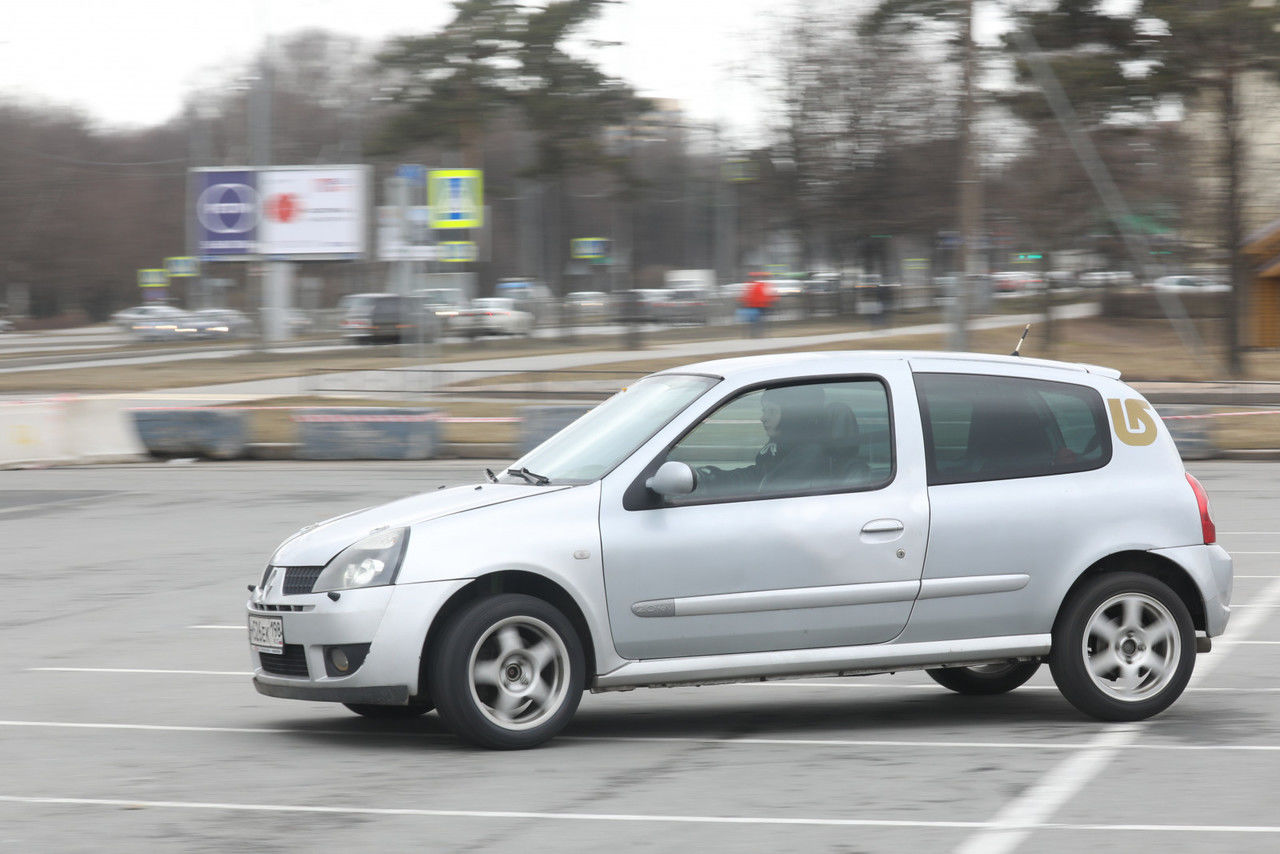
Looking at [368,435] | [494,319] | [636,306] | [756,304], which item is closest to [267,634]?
[368,435]

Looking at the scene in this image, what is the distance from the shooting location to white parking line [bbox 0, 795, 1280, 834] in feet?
17.4

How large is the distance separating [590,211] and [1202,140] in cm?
5468

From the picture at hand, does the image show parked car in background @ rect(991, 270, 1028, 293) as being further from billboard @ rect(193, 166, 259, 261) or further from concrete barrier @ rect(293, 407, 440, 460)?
concrete barrier @ rect(293, 407, 440, 460)

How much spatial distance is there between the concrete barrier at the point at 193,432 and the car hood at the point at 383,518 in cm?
1710

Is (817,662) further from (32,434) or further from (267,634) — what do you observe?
(32,434)

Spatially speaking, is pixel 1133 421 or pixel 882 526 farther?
pixel 1133 421

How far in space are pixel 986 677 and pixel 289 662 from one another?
3270 millimetres

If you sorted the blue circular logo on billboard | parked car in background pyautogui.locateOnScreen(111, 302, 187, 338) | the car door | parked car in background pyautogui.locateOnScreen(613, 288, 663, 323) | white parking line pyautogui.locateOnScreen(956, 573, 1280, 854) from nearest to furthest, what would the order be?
white parking line pyautogui.locateOnScreen(956, 573, 1280, 854) < the car door < the blue circular logo on billboard < parked car in background pyautogui.locateOnScreen(613, 288, 663, 323) < parked car in background pyautogui.locateOnScreen(111, 302, 187, 338)

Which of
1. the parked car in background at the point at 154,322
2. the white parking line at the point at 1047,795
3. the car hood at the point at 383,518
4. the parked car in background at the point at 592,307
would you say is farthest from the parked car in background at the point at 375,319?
the white parking line at the point at 1047,795

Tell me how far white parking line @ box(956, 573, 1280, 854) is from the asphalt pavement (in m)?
0.01

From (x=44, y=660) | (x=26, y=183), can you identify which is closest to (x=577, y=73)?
(x=26, y=183)

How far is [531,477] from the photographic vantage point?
699 cm

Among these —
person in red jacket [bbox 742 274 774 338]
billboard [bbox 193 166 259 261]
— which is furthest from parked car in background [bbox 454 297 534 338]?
billboard [bbox 193 166 259 261]

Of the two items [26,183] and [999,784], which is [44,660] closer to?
[999,784]
